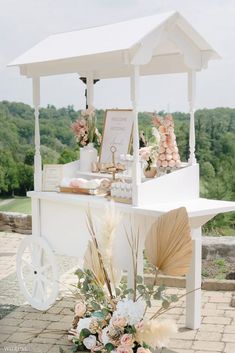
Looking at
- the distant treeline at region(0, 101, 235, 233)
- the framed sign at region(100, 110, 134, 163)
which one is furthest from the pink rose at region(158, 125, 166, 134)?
the distant treeline at region(0, 101, 235, 233)

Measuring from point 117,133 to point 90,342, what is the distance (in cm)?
211

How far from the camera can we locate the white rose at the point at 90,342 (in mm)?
4848

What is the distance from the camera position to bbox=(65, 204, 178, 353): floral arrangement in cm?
446

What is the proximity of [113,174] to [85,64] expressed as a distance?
964mm

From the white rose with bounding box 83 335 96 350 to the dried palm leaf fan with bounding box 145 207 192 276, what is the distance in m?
0.70

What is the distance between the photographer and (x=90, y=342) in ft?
15.9

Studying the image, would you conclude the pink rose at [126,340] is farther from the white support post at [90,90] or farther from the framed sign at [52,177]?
the white support post at [90,90]

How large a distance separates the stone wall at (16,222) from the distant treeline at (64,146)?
3.42 ft

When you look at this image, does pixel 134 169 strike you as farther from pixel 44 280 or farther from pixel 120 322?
pixel 44 280

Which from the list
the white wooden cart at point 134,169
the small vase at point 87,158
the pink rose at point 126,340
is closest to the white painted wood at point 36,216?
the white wooden cart at point 134,169

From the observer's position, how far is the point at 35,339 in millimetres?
5496

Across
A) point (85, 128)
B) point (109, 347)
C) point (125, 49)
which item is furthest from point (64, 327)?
point (125, 49)

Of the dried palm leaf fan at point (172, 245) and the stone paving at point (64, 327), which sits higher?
the dried palm leaf fan at point (172, 245)

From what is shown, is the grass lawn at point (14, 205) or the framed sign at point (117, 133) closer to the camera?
the framed sign at point (117, 133)
